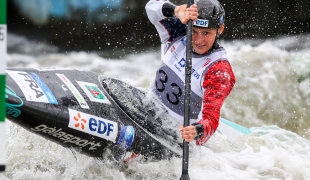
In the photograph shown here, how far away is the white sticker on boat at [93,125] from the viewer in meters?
3.11

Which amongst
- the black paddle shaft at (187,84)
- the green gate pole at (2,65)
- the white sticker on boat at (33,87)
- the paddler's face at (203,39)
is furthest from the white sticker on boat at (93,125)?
the green gate pole at (2,65)

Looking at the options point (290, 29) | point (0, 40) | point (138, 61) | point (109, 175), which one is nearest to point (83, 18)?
point (138, 61)

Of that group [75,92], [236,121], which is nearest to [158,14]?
[75,92]

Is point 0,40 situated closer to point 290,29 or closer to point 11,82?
point 11,82

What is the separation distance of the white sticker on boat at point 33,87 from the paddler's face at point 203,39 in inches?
37.5

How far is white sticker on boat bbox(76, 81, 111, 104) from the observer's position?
333cm

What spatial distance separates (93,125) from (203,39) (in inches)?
34.3

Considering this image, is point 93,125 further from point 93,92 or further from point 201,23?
point 201,23

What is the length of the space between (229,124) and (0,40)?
3.35 metres

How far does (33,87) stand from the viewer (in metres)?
3.06

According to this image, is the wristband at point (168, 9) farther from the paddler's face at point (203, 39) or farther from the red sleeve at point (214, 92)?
the red sleeve at point (214, 92)

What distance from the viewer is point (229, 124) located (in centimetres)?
514

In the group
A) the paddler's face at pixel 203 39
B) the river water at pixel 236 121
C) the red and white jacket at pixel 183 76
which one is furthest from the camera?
the river water at pixel 236 121

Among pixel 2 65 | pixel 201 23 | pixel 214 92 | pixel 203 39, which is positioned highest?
pixel 2 65
